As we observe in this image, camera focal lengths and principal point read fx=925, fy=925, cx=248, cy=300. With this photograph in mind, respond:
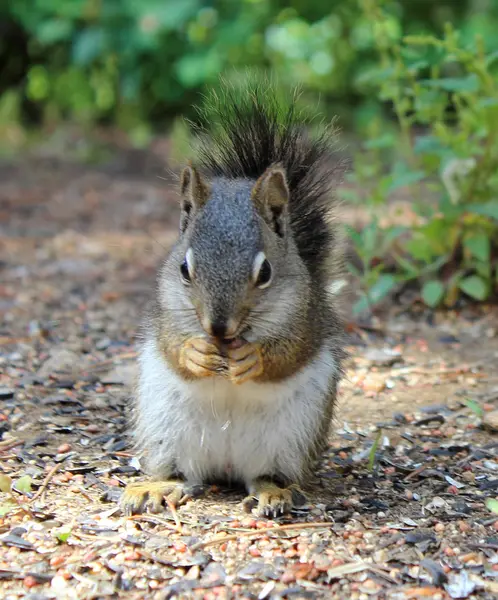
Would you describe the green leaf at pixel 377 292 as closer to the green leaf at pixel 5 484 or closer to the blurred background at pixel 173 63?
the blurred background at pixel 173 63

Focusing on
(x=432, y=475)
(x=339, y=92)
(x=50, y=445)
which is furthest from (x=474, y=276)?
(x=339, y=92)

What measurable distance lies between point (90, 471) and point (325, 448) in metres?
0.67

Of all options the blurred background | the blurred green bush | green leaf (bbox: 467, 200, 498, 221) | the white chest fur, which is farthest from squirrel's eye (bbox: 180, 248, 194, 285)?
the blurred green bush

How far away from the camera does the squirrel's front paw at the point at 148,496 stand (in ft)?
7.70

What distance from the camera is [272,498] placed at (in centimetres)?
238

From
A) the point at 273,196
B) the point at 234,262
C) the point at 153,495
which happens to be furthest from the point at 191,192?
the point at 153,495

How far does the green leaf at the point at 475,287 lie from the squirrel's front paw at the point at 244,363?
5.94ft

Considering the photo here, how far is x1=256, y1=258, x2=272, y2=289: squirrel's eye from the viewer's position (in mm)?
2248

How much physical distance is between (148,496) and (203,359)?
406 mm

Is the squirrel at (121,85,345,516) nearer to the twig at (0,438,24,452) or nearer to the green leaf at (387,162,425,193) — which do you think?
the twig at (0,438,24,452)

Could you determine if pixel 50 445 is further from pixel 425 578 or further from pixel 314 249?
pixel 425 578

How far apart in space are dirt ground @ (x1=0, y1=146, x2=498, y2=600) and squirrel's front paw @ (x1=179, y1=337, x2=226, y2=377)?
38 cm

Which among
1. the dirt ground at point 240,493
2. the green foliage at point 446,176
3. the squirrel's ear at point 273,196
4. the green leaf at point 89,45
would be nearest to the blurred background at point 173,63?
the green leaf at point 89,45

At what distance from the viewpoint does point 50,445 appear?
2.74 metres
